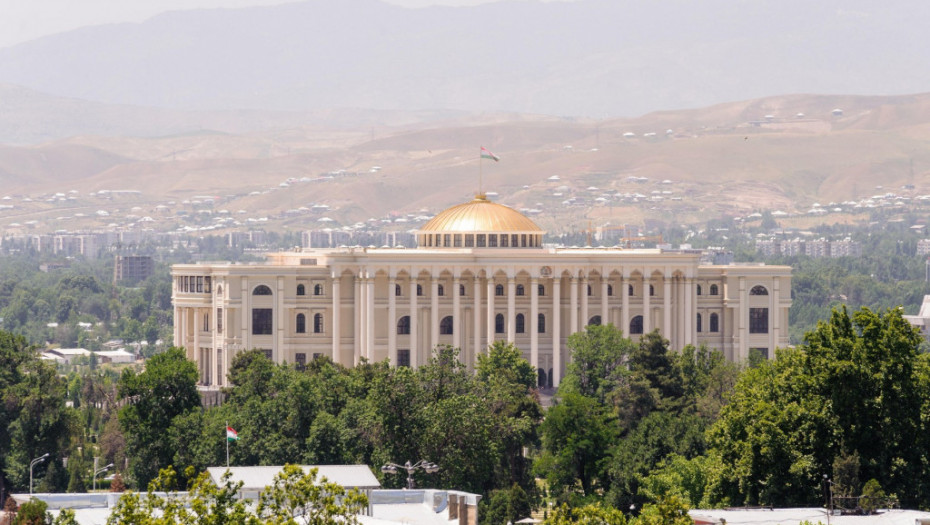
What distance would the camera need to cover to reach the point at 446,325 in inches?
Answer: 5915

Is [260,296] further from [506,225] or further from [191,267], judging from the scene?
[506,225]

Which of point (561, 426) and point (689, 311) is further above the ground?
point (689, 311)

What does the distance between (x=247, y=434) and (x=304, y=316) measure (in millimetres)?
49747

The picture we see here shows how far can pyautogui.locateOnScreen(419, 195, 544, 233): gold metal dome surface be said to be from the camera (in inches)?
5999

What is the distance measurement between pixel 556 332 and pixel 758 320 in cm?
1542

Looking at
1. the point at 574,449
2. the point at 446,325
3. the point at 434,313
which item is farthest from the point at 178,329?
the point at 574,449

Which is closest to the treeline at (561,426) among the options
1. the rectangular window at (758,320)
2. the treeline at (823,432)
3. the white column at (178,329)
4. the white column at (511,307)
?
the treeline at (823,432)

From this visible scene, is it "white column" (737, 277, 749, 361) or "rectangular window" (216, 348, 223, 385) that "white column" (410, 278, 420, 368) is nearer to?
"rectangular window" (216, 348, 223, 385)

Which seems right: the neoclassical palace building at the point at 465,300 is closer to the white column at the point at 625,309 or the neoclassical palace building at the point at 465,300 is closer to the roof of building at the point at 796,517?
the white column at the point at 625,309

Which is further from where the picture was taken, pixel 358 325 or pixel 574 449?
pixel 358 325

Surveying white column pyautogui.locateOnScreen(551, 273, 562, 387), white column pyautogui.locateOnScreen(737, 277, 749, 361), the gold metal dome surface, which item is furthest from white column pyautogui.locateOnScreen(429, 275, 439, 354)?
white column pyautogui.locateOnScreen(737, 277, 749, 361)

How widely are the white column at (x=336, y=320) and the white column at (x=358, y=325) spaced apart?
98 centimetres

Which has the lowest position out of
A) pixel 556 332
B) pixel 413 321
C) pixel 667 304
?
pixel 556 332

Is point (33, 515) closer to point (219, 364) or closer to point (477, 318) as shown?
point (219, 364)
